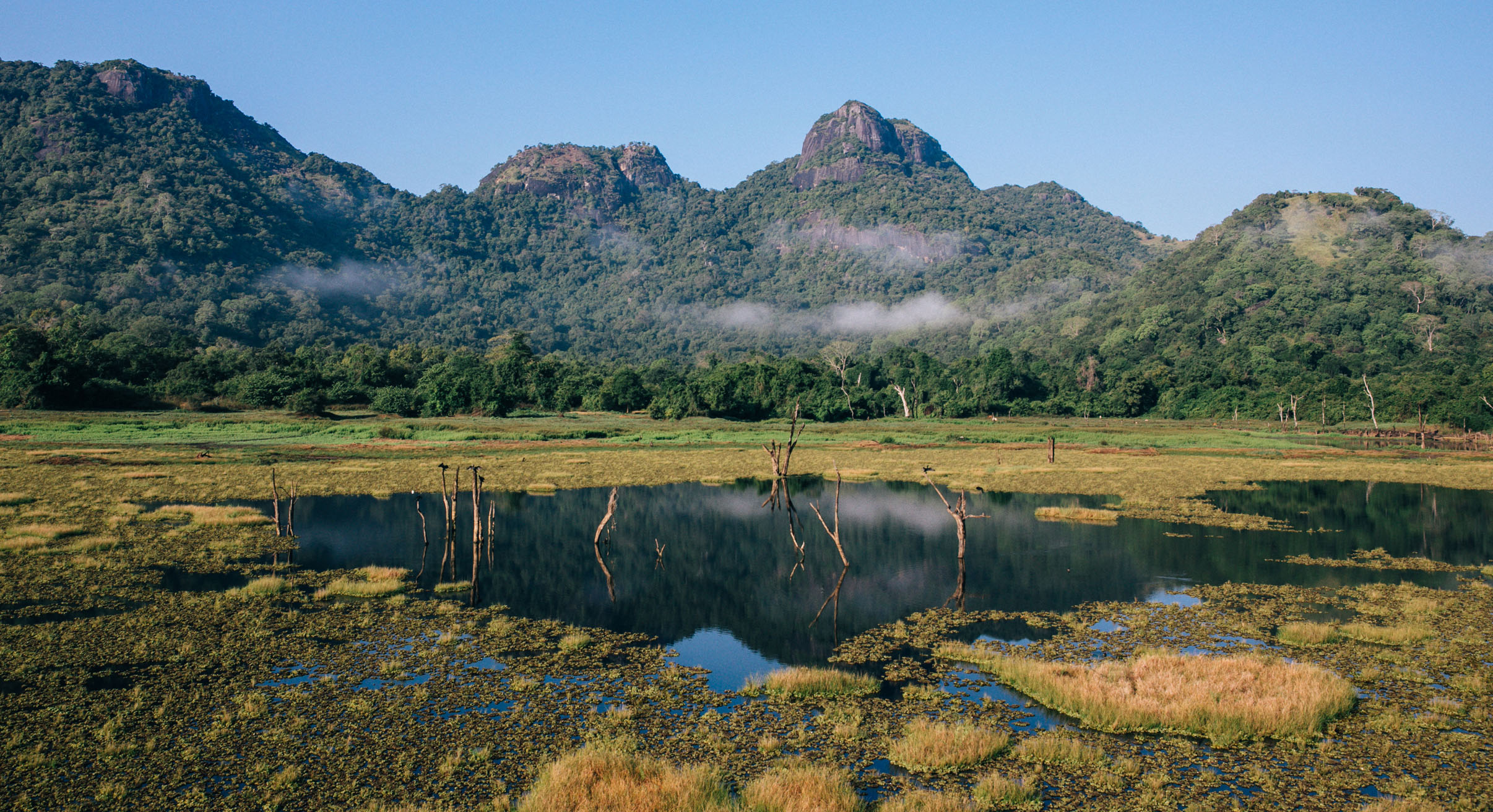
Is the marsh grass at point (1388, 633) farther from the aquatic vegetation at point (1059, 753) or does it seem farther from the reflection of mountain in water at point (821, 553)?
the aquatic vegetation at point (1059, 753)

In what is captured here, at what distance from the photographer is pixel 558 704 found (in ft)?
46.3

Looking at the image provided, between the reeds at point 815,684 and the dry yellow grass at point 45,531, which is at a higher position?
the dry yellow grass at point 45,531

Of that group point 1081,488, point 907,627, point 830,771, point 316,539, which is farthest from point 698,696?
point 1081,488

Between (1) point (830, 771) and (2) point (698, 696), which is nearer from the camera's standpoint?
(1) point (830, 771)

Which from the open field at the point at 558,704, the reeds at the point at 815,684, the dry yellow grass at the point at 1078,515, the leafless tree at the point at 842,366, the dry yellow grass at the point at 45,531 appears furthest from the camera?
the leafless tree at the point at 842,366

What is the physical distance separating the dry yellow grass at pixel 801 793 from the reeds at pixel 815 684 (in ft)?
12.6

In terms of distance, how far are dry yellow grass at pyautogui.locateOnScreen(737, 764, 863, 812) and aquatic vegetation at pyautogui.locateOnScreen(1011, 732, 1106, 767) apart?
9.94 feet

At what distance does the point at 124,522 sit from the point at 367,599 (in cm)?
1660

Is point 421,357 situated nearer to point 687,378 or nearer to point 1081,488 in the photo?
point 687,378

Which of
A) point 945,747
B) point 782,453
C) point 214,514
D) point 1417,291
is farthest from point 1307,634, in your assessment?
point 1417,291

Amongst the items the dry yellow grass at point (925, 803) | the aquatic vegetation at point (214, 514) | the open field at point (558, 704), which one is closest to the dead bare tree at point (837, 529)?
the open field at point (558, 704)

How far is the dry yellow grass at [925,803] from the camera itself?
33.6ft

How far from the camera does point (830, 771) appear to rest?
36.7 ft

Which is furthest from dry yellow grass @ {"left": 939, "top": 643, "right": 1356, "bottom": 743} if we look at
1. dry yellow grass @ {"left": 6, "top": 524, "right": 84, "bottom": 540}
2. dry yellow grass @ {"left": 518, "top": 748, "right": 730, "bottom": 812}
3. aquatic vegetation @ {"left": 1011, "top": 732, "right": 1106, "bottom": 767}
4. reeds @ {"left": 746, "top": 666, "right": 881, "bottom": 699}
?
dry yellow grass @ {"left": 6, "top": 524, "right": 84, "bottom": 540}
